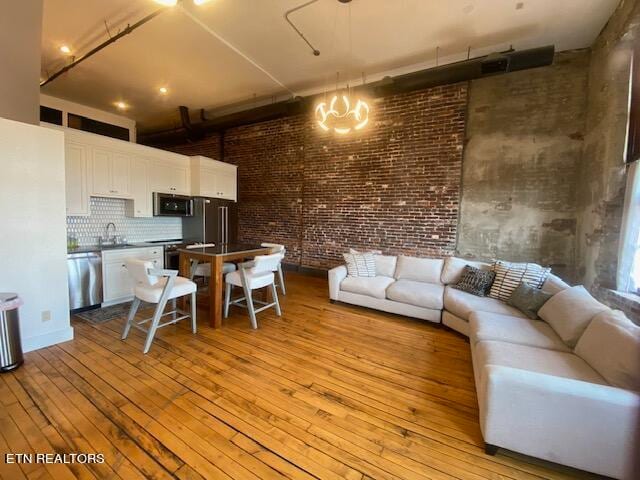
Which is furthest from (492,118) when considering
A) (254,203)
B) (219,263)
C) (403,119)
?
(254,203)

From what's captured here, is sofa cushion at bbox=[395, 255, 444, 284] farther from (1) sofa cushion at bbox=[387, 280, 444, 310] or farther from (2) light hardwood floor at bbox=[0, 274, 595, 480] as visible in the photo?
(2) light hardwood floor at bbox=[0, 274, 595, 480]

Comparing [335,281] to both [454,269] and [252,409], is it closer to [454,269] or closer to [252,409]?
[454,269]

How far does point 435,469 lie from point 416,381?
0.81 m

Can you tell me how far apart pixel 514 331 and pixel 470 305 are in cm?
69

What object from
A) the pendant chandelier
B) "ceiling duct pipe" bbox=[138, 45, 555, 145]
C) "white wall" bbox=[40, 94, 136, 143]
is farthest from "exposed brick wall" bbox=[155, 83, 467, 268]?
"white wall" bbox=[40, 94, 136, 143]

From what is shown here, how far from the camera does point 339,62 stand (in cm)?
429

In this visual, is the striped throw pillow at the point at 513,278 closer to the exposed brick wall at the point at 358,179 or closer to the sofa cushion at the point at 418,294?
the sofa cushion at the point at 418,294

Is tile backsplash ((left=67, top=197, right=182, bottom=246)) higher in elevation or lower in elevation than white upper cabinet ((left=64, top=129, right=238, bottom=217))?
lower

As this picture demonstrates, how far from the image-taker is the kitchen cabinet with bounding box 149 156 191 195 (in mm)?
4727

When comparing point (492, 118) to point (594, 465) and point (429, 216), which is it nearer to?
point (429, 216)

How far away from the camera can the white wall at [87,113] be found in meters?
5.41

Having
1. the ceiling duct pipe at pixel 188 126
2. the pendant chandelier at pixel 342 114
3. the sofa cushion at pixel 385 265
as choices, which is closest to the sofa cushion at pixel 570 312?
the sofa cushion at pixel 385 265

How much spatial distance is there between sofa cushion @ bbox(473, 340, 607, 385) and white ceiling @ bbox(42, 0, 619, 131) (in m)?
3.68

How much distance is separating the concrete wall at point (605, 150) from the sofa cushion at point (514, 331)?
54.1 inches
